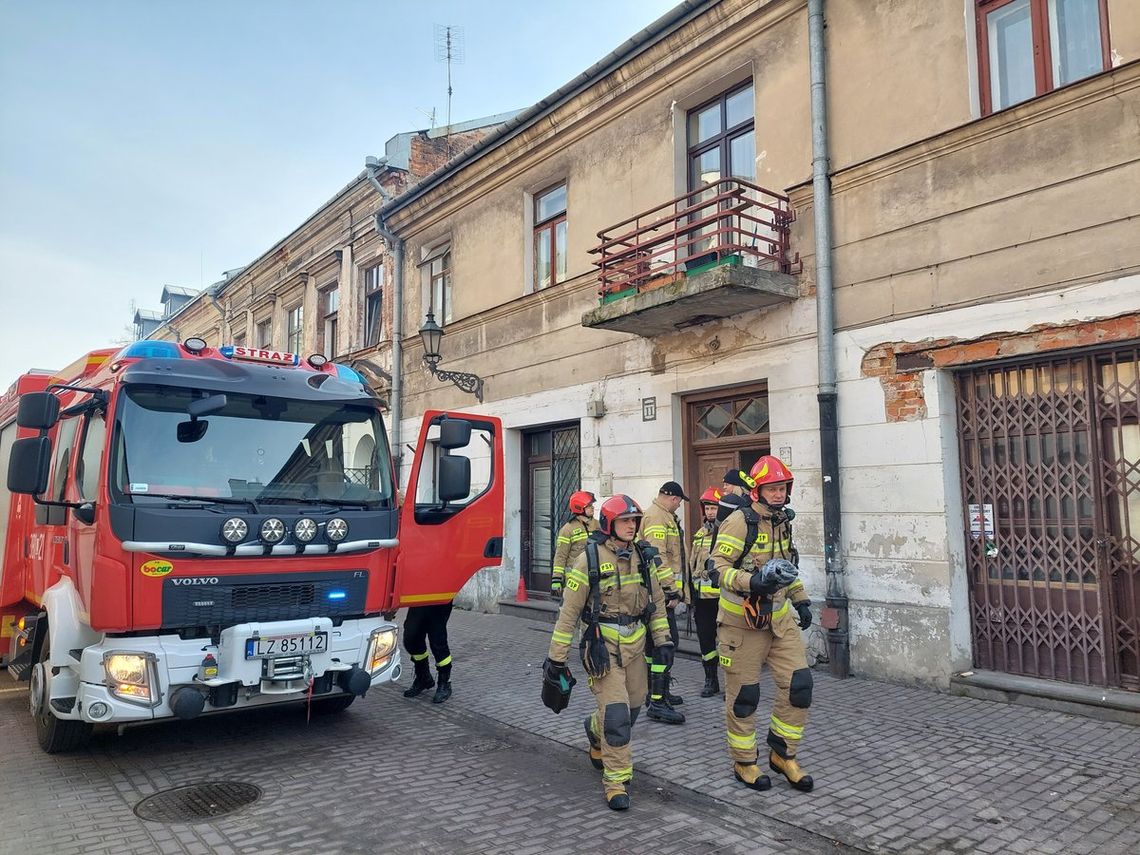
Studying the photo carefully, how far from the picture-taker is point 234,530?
513 cm

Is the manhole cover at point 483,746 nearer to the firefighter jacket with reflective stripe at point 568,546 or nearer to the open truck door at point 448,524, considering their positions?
the open truck door at point 448,524

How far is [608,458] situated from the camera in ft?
35.4

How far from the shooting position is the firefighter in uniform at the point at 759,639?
4793 mm

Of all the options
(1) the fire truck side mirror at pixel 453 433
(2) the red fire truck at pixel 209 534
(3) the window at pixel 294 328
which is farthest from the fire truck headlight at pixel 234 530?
(3) the window at pixel 294 328

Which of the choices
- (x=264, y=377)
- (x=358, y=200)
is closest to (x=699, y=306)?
(x=264, y=377)

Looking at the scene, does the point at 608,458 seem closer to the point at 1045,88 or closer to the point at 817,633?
the point at 817,633

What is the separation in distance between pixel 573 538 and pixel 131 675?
3352 millimetres

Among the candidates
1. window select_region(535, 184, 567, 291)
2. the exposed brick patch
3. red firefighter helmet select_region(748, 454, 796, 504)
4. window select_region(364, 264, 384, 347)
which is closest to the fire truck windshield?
red firefighter helmet select_region(748, 454, 796, 504)

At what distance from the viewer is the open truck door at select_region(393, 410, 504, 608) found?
6352 millimetres

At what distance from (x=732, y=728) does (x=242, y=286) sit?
22.3 meters

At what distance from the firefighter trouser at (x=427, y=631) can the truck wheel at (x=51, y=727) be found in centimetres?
242

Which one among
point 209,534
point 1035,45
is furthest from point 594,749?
point 1035,45

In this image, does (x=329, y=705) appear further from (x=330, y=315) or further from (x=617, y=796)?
(x=330, y=315)

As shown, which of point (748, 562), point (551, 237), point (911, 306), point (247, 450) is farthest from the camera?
point (551, 237)
